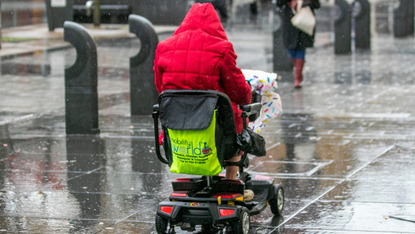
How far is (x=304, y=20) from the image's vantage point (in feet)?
39.7

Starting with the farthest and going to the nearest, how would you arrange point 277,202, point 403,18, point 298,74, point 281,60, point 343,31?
point 403,18, point 343,31, point 281,60, point 298,74, point 277,202

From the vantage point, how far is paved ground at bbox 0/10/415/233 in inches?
192

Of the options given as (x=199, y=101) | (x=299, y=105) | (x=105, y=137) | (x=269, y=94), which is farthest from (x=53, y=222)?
(x=299, y=105)

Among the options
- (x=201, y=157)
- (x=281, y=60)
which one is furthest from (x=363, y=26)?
(x=201, y=157)

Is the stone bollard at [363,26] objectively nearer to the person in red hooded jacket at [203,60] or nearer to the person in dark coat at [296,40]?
the person in dark coat at [296,40]

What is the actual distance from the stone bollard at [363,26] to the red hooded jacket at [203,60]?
48.4ft

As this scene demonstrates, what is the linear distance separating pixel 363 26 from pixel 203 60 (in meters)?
15.2

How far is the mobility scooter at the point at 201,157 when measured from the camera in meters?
4.14

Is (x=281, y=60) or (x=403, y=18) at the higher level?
(x=403, y=18)

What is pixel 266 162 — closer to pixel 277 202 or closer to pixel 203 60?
pixel 277 202

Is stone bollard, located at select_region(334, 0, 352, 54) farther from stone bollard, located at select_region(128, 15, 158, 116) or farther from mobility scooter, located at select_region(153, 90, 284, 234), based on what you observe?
mobility scooter, located at select_region(153, 90, 284, 234)

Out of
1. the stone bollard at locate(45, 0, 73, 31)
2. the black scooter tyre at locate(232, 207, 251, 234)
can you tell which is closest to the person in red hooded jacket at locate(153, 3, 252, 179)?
the black scooter tyre at locate(232, 207, 251, 234)

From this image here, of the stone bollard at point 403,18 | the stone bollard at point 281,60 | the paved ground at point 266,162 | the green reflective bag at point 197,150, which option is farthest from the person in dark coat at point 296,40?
the stone bollard at point 403,18

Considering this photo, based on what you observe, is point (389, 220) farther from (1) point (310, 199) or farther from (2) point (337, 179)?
(2) point (337, 179)
